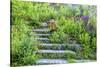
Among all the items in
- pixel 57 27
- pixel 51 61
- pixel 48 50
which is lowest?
pixel 51 61

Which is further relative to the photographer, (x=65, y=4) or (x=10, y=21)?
(x=65, y=4)

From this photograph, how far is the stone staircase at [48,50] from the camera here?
1762 mm

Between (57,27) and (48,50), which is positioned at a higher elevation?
(57,27)

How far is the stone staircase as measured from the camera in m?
1.76

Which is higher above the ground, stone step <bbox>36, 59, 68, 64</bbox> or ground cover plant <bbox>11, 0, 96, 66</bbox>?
ground cover plant <bbox>11, 0, 96, 66</bbox>

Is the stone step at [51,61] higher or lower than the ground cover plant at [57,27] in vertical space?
lower

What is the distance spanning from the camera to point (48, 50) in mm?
1782

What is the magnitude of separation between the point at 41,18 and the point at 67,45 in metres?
0.35

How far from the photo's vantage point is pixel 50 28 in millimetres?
1793

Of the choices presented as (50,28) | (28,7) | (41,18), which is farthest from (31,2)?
(50,28)

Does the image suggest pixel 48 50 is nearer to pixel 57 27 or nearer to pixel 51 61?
pixel 51 61

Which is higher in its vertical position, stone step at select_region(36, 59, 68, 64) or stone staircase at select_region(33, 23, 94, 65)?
stone staircase at select_region(33, 23, 94, 65)

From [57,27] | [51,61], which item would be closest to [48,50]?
[51,61]
